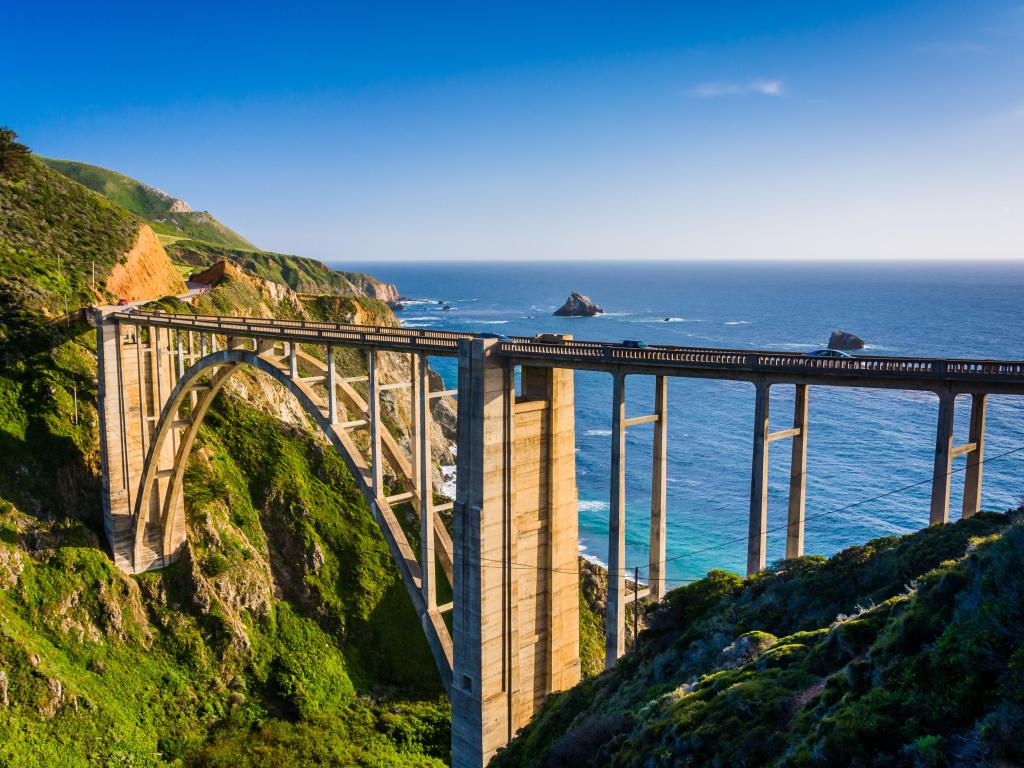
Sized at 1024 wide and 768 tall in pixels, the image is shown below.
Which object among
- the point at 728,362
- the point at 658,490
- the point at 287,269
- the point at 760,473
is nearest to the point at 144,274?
the point at 658,490

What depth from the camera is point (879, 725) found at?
1015 cm

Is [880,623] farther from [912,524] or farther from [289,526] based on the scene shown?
[912,524]

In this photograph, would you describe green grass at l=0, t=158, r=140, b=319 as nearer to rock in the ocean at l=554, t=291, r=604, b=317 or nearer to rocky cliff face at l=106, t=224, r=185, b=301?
rocky cliff face at l=106, t=224, r=185, b=301

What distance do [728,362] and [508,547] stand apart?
375 inches

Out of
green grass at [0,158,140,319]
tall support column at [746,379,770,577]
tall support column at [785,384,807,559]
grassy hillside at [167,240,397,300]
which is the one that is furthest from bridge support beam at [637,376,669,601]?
grassy hillside at [167,240,397,300]

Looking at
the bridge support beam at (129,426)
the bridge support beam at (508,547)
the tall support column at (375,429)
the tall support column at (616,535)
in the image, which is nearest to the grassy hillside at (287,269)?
the bridge support beam at (129,426)

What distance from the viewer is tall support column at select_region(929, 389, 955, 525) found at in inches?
637

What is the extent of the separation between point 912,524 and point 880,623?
154 ft

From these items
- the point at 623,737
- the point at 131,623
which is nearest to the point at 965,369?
the point at 623,737

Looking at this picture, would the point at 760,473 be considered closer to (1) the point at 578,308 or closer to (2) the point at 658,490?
(2) the point at 658,490

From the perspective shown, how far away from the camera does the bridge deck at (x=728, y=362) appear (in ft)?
53.7

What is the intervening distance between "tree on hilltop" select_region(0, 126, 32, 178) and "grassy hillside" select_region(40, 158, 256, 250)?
115 m

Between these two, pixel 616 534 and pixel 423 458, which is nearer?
pixel 616 534

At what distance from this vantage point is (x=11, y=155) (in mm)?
55500
